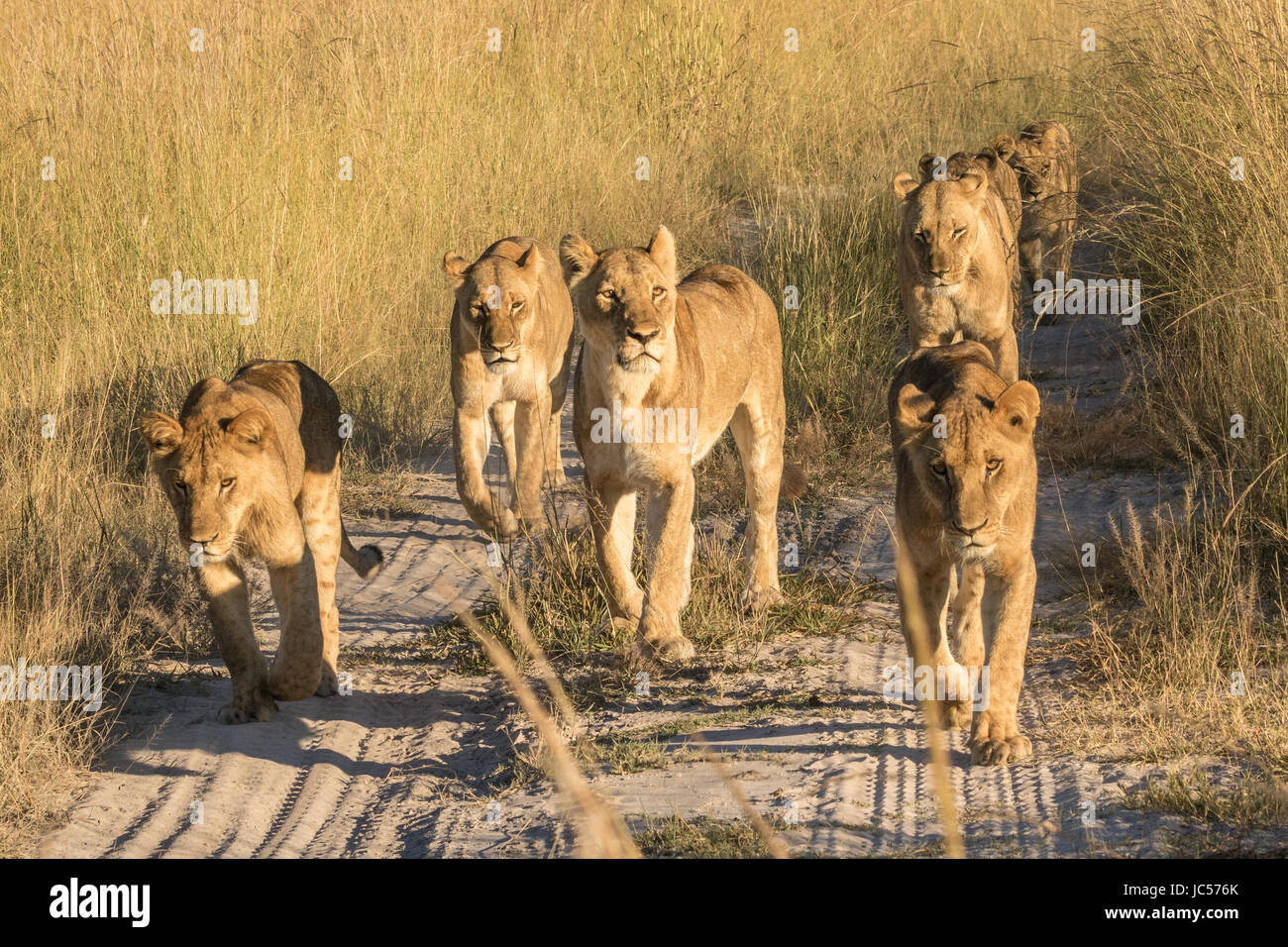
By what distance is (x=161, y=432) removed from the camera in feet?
15.3

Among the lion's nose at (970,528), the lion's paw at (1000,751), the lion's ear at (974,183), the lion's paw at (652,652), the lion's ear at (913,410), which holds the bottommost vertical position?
the lion's paw at (1000,751)

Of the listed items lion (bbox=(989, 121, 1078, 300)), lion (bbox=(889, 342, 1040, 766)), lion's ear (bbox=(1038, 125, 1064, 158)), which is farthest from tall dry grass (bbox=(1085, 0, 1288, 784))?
lion's ear (bbox=(1038, 125, 1064, 158))

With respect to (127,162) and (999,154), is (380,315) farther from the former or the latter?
(999,154)

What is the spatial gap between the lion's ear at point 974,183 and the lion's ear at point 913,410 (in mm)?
3472

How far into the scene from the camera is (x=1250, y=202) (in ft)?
22.7

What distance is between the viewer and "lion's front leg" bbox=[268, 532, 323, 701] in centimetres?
490

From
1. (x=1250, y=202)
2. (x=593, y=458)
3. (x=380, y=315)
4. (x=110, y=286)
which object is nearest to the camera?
(x=593, y=458)

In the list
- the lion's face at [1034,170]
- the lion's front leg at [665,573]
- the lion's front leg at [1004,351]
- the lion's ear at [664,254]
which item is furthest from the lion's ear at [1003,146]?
the lion's front leg at [665,573]

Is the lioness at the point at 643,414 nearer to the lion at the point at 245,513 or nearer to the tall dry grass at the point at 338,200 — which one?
the lion at the point at 245,513

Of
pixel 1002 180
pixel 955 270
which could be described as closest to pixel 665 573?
pixel 955 270

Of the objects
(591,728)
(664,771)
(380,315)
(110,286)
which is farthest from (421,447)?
(664,771)

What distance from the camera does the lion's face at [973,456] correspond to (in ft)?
13.8

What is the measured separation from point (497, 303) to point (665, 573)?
6.24 feet
